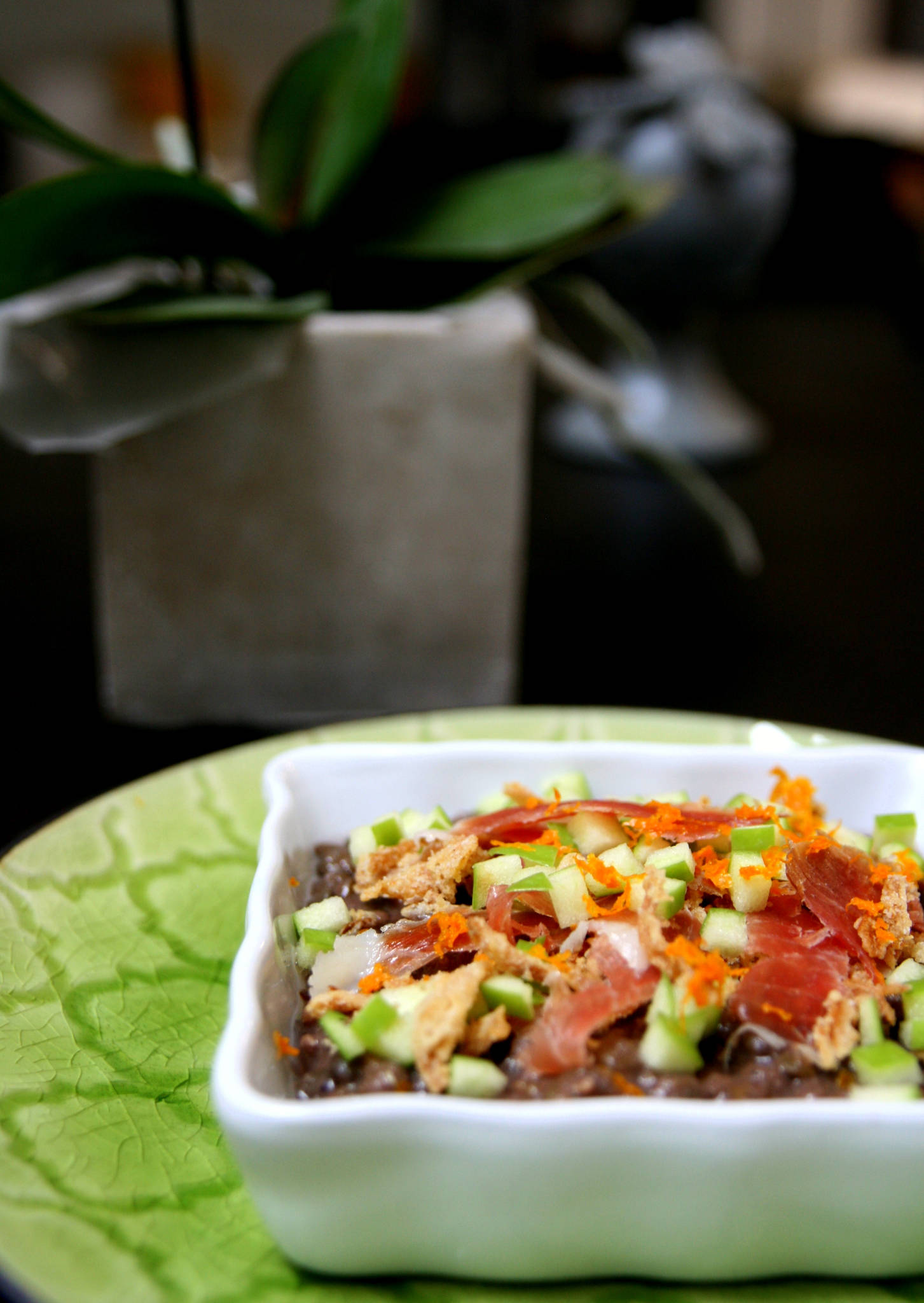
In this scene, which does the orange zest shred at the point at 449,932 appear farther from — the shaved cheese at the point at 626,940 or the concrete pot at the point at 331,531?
the concrete pot at the point at 331,531

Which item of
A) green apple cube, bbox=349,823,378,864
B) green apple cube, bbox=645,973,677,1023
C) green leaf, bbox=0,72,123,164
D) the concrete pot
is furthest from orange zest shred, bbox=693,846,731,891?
green leaf, bbox=0,72,123,164

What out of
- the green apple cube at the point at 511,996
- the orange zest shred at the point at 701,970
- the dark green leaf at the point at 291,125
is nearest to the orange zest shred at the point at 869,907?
the orange zest shred at the point at 701,970

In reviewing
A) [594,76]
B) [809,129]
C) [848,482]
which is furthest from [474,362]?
[594,76]

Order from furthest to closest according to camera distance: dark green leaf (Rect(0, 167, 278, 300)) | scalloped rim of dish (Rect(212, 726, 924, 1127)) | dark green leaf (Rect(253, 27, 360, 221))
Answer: dark green leaf (Rect(253, 27, 360, 221))
dark green leaf (Rect(0, 167, 278, 300))
scalloped rim of dish (Rect(212, 726, 924, 1127))

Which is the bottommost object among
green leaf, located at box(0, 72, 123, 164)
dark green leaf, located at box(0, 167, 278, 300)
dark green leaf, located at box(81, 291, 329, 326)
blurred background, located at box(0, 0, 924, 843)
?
blurred background, located at box(0, 0, 924, 843)

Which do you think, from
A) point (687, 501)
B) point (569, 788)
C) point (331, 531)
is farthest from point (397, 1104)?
point (687, 501)

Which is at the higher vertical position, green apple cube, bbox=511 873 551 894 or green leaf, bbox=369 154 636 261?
green leaf, bbox=369 154 636 261

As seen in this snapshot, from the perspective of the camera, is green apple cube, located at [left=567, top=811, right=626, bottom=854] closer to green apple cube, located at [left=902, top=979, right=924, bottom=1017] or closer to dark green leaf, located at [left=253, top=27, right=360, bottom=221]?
green apple cube, located at [left=902, top=979, right=924, bottom=1017]

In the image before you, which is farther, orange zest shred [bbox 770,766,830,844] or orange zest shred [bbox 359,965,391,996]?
orange zest shred [bbox 770,766,830,844]

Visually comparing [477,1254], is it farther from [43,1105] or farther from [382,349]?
[382,349]
